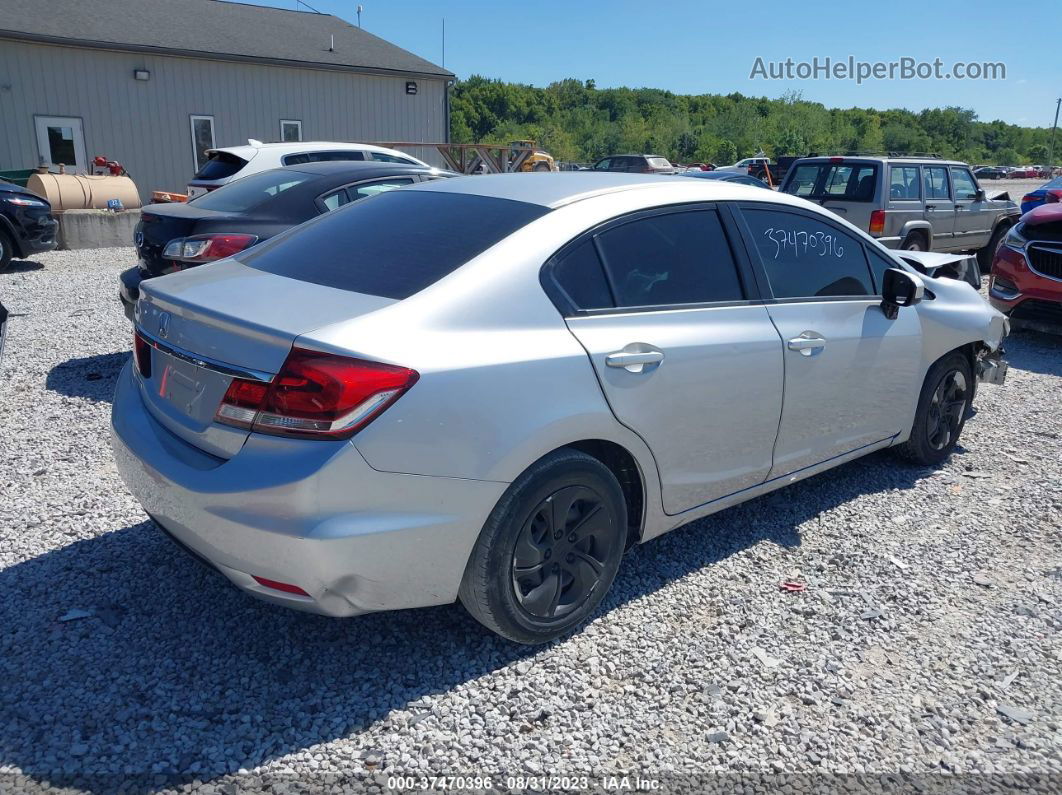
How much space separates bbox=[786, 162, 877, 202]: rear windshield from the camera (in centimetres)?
1145

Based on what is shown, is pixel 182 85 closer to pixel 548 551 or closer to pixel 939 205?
pixel 939 205

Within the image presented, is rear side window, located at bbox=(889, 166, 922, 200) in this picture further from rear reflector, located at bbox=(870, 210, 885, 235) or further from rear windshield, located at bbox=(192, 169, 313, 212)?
rear windshield, located at bbox=(192, 169, 313, 212)

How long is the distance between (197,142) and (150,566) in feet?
67.8

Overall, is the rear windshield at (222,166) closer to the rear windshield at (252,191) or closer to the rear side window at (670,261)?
the rear windshield at (252,191)

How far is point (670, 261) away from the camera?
11.4ft

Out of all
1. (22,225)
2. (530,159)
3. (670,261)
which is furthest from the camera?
(530,159)

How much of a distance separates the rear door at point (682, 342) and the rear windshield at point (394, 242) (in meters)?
0.34

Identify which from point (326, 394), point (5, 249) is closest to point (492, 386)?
point (326, 394)

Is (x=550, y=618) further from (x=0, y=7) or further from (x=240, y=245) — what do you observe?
(x=0, y=7)

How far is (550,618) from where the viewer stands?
121 inches

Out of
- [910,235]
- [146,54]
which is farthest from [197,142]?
[910,235]

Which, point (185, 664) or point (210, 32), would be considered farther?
point (210, 32)

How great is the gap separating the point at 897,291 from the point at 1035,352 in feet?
17.4

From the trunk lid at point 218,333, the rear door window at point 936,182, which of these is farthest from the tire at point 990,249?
the trunk lid at point 218,333
